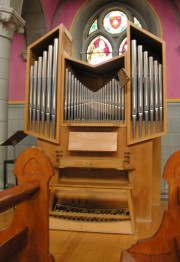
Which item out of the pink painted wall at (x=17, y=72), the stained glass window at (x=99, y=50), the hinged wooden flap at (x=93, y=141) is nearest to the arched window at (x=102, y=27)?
the stained glass window at (x=99, y=50)

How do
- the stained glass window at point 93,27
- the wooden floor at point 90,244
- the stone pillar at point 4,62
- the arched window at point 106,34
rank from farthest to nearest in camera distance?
1. the stained glass window at point 93,27
2. the arched window at point 106,34
3. the stone pillar at point 4,62
4. the wooden floor at point 90,244

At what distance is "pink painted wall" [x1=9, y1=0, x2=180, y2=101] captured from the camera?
23.3 ft

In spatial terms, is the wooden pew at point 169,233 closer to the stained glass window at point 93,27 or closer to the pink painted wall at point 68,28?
the pink painted wall at point 68,28

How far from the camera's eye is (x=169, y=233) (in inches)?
93.3

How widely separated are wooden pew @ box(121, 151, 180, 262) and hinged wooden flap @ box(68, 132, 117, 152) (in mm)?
2461

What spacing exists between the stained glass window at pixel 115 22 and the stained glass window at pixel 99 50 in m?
0.29

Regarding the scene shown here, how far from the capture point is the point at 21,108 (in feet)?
25.4

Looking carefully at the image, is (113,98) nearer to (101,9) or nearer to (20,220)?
(20,220)

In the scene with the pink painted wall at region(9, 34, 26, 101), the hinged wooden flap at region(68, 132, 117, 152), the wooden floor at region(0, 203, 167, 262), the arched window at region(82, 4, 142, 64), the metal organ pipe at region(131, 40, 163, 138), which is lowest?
the wooden floor at region(0, 203, 167, 262)

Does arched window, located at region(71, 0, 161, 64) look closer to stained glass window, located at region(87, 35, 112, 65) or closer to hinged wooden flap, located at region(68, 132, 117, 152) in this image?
stained glass window, located at region(87, 35, 112, 65)

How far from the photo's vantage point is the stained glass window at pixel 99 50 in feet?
26.1

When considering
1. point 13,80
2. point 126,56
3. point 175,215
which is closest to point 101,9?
point 13,80

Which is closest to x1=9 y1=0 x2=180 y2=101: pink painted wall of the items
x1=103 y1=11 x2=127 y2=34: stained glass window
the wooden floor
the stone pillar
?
x1=103 y1=11 x2=127 y2=34: stained glass window

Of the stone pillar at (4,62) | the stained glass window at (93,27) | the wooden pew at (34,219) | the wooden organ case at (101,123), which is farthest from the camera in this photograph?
the stained glass window at (93,27)
